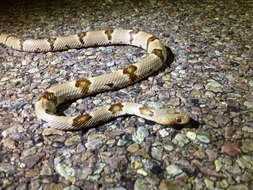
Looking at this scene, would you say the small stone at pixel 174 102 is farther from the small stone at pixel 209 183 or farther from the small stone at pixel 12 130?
the small stone at pixel 12 130

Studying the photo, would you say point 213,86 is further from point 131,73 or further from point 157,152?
point 157,152

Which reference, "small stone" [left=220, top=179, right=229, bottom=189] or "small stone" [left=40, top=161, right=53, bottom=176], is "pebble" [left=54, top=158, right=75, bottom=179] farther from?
"small stone" [left=220, top=179, right=229, bottom=189]

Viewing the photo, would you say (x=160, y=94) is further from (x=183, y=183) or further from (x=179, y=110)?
(x=183, y=183)

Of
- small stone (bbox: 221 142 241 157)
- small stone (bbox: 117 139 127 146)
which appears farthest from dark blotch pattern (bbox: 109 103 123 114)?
small stone (bbox: 221 142 241 157)

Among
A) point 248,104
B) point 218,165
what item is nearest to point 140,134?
point 218,165

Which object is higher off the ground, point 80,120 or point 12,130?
point 80,120

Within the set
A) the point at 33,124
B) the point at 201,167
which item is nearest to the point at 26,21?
the point at 33,124
